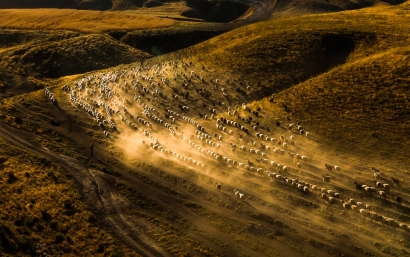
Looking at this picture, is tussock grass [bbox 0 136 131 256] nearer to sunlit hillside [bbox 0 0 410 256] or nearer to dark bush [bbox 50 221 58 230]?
dark bush [bbox 50 221 58 230]

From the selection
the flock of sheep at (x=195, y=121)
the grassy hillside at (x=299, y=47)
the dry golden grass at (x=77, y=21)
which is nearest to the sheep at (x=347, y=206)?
the flock of sheep at (x=195, y=121)

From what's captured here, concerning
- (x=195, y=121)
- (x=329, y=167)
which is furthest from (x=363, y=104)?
(x=195, y=121)

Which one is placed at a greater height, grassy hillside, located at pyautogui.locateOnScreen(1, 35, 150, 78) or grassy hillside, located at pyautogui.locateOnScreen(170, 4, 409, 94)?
grassy hillside, located at pyautogui.locateOnScreen(170, 4, 409, 94)

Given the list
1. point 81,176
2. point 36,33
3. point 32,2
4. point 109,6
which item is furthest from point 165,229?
point 32,2

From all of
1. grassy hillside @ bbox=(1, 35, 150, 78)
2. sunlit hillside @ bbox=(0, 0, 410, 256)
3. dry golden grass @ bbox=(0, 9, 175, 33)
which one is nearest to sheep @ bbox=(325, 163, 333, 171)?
sunlit hillside @ bbox=(0, 0, 410, 256)

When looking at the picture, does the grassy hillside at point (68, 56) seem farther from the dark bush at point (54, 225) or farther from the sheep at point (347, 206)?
the sheep at point (347, 206)

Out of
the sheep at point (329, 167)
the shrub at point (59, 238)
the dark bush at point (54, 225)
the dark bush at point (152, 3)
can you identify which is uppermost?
the dark bush at point (152, 3)

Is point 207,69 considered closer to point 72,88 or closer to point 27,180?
point 72,88
